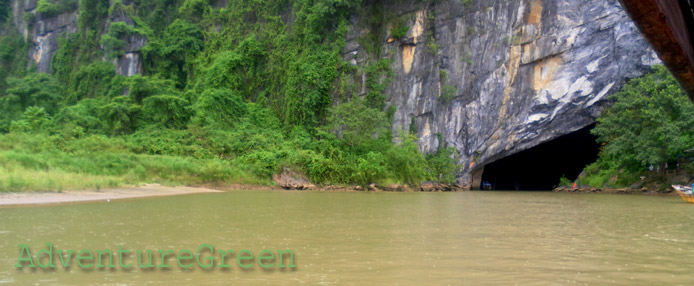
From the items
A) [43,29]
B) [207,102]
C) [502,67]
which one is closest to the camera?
[502,67]

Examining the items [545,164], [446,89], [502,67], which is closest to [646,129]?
[502,67]

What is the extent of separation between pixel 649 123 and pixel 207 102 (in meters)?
22.2

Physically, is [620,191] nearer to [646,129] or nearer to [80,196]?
[646,129]

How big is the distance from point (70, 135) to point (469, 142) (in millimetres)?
19992

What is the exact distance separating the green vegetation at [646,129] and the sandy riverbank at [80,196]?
18.6 metres

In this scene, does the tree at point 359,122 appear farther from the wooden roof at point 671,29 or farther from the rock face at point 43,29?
the wooden roof at point 671,29

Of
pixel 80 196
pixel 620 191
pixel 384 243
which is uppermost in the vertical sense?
pixel 620 191

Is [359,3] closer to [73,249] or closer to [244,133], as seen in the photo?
[244,133]

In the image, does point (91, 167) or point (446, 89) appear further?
point (446, 89)

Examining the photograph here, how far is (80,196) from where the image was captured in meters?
12.9

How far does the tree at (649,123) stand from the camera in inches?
754

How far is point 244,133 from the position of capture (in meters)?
26.4

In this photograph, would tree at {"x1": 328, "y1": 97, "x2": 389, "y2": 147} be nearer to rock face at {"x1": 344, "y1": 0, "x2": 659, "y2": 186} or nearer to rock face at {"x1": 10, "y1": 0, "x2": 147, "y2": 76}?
rock face at {"x1": 344, "y1": 0, "x2": 659, "y2": 186}

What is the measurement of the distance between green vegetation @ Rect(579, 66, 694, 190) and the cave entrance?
3.60 metres
